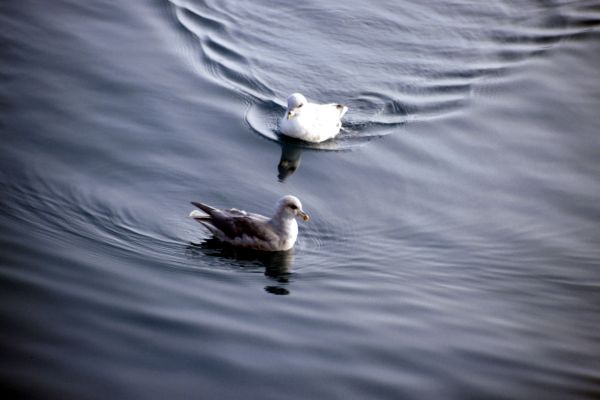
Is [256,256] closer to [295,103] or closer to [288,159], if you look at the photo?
[288,159]

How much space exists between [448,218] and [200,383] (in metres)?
5.85

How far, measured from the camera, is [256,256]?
12.3 metres

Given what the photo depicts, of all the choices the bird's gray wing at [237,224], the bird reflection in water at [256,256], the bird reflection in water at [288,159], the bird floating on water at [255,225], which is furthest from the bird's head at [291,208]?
the bird reflection in water at [288,159]

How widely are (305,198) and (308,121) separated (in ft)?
7.91

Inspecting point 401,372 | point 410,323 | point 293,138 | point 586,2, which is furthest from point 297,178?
point 586,2

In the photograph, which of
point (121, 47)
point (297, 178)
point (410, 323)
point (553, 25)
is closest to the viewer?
point (410, 323)

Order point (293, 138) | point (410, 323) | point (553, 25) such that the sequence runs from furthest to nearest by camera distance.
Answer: point (553, 25) → point (293, 138) → point (410, 323)

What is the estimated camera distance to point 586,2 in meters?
22.6

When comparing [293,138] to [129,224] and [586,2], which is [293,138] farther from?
[586,2]

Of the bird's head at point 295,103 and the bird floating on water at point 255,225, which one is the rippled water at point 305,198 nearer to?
the bird floating on water at point 255,225

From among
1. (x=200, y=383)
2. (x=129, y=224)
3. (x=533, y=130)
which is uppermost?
(x=533, y=130)

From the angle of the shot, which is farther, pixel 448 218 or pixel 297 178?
pixel 297 178

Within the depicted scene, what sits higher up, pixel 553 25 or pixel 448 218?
pixel 553 25

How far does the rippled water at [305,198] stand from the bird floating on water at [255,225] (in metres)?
0.21
